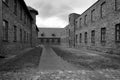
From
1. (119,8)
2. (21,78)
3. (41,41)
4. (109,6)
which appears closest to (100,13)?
(109,6)

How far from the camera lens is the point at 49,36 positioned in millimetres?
55281

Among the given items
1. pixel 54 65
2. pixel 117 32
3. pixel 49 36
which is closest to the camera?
pixel 54 65

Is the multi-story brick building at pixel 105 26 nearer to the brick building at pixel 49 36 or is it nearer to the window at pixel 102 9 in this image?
the window at pixel 102 9

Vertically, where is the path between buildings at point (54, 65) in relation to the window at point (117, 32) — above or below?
below

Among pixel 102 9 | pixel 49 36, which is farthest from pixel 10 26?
pixel 49 36

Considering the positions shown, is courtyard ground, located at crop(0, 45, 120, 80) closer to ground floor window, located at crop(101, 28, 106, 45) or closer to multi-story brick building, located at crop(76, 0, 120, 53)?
multi-story brick building, located at crop(76, 0, 120, 53)

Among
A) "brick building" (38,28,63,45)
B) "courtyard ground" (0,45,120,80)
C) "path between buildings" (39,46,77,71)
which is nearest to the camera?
"courtyard ground" (0,45,120,80)

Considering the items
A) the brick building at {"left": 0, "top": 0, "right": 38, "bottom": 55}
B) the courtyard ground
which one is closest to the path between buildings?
the courtyard ground

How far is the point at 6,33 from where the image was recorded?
9547mm

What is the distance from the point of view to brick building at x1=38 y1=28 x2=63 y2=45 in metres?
53.2

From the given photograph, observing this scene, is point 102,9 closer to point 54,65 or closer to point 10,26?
point 54,65

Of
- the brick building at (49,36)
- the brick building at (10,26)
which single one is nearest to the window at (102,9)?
the brick building at (10,26)

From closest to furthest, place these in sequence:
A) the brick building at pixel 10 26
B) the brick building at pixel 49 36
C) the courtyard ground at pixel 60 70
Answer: the courtyard ground at pixel 60 70
the brick building at pixel 10 26
the brick building at pixel 49 36

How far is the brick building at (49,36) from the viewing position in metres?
53.2
